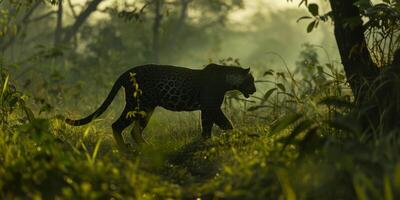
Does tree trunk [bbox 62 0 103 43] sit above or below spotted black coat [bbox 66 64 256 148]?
above

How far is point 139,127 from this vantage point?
8117mm

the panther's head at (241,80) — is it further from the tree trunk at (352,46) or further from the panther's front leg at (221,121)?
the tree trunk at (352,46)

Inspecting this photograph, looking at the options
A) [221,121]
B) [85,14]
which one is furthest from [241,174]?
[85,14]

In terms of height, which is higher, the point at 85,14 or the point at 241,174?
the point at 85,14

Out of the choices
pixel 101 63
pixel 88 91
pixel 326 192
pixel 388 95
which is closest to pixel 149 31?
pixel 101 63

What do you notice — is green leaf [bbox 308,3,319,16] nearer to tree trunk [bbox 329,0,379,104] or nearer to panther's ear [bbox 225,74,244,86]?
tree trunk [bbox 329,0,379,104]

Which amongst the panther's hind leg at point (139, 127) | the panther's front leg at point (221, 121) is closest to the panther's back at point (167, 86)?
the panther's hind leg at point (139, 127)

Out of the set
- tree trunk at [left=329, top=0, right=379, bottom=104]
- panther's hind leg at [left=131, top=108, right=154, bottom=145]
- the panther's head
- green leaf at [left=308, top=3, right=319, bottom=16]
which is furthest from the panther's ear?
green leaf at [left=308, top=3, right=319, bottom=16]

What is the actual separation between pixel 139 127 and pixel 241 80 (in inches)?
52.9

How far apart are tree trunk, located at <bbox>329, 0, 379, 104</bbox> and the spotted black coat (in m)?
1.56

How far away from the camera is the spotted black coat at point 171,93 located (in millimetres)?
8164

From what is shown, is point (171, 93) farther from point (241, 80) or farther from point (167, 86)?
point (241, 80)

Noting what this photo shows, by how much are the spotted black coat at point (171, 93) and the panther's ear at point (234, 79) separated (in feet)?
0.23

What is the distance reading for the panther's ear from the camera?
840 centimetres
